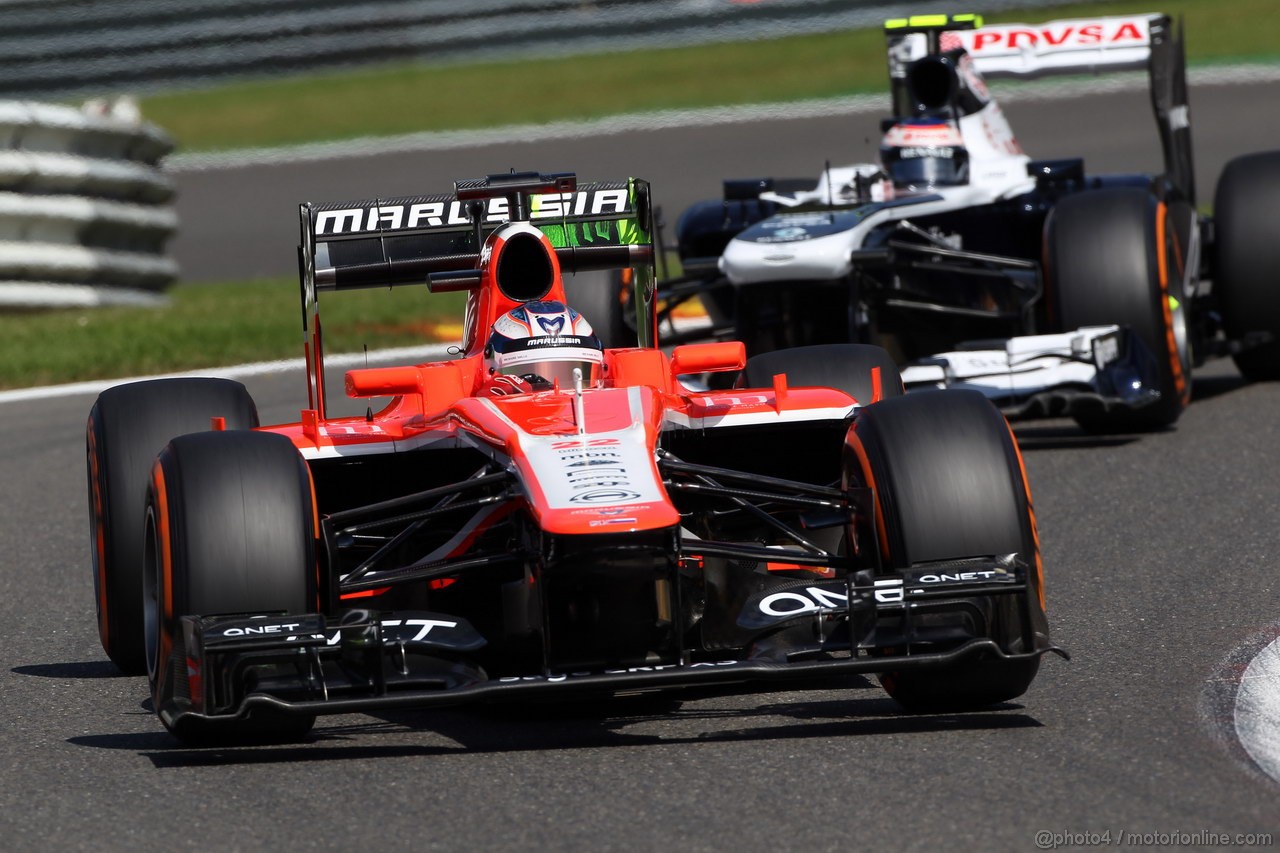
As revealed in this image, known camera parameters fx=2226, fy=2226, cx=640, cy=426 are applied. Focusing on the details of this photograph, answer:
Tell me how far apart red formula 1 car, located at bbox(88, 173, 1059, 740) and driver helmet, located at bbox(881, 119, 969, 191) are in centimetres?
503

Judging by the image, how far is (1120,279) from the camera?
406 inches

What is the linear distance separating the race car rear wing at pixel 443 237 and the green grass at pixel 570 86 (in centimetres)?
1735

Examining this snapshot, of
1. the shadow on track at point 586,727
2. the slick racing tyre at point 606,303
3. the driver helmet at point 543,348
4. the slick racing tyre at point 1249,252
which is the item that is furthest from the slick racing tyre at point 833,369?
the slick racing tyre at point 1249,252

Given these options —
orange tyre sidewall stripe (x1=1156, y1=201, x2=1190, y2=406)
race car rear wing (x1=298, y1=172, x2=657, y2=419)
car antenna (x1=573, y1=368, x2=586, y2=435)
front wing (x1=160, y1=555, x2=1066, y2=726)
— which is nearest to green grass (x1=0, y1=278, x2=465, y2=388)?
orange tyre sidewall stripe (x1=1156, y1=201, x2=1190, y2=406)

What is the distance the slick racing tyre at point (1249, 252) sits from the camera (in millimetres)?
11203

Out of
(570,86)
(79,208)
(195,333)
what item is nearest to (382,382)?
(195,333)

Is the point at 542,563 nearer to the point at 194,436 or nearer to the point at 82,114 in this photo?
the point at 194,436

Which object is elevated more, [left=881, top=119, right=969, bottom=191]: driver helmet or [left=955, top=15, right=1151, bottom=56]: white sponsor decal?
[left=955, top=15, right=1151, bottom=56]: white sponsor decal

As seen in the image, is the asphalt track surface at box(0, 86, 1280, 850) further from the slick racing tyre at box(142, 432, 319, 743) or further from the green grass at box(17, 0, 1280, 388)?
the green grass at box(17, 0, 1280, 388)

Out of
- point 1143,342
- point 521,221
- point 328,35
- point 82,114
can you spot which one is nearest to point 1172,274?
point 1143,342

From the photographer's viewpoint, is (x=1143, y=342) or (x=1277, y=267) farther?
(x=1277, y=267)

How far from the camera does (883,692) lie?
601cm

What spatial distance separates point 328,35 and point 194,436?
2278 cm

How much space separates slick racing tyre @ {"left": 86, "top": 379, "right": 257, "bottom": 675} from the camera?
6.43 meters
